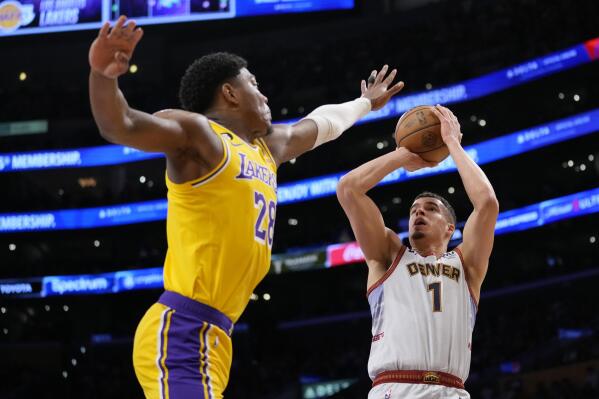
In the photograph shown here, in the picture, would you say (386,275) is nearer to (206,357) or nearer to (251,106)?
(251,106)

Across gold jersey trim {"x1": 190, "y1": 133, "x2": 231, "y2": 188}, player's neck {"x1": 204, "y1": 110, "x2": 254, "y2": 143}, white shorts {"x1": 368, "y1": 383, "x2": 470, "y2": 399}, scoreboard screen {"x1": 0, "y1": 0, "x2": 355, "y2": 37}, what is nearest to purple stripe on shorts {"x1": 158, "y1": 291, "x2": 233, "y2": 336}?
gold jersey trim {"x1": 190, "y1": 133, "x2": 231, "y2": 188}

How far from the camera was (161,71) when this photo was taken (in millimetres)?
32781

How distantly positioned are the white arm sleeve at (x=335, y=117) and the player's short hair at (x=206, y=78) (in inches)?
38.2

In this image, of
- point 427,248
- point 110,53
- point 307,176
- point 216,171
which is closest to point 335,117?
point 427,248

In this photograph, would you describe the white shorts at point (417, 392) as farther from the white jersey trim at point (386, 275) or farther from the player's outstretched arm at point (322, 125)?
the player's outstretched arm at point (322, 125)

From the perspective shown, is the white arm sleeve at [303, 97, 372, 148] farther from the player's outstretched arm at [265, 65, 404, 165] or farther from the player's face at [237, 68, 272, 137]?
the player's face at [237, 68, 272, 137]

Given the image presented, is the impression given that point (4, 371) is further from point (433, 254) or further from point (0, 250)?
point (433, 254)

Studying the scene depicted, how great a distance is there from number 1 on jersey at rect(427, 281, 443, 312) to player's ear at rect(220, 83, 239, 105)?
1.87 meters

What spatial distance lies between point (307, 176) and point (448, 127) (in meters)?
21.7

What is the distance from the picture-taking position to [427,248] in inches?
206

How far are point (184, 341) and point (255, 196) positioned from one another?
2.31 feet

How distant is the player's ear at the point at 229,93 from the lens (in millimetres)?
3789

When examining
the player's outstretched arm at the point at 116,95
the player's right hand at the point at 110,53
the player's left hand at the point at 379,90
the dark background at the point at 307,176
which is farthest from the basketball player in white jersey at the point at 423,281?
the dark background at the point at 307,176

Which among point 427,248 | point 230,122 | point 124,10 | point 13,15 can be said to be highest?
point 13,15
